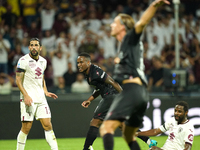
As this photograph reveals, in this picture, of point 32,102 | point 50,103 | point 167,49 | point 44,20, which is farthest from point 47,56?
point 32,102

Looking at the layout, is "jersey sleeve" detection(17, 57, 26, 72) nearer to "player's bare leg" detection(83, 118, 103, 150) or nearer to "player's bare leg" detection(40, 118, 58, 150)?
"player's bare leg" detection(40, 118, 58, 150)

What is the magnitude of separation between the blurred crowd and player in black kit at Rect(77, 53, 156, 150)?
13.5 ft

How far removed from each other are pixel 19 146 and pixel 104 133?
2572 millimetres

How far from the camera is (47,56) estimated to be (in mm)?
12180

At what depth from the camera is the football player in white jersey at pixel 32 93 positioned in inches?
246

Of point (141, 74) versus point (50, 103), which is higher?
point (141, 74)

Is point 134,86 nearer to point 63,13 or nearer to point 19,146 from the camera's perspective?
point 19,146

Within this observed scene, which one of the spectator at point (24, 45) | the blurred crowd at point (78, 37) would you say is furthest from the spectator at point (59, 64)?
the spectator at point (24, 45)

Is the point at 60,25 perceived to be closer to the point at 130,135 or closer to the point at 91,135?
the point at 91,135

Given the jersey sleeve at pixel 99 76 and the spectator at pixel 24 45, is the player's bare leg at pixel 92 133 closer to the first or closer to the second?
A: the jersey sleeve at pixel 99 76

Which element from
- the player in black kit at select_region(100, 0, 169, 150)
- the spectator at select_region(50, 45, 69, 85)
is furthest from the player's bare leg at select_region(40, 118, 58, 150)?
the spectator at select_region(50, 45, 69, 85)

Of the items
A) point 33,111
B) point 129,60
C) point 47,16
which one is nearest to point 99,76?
point 33,111

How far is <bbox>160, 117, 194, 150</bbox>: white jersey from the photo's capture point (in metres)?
5.66

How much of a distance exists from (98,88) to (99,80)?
0.29m
